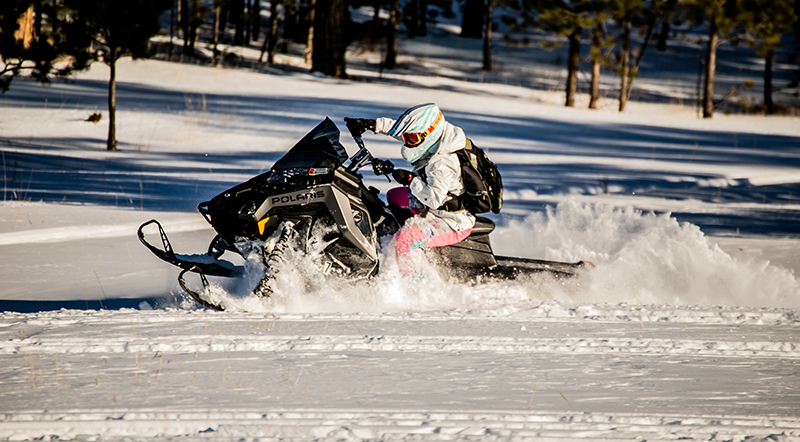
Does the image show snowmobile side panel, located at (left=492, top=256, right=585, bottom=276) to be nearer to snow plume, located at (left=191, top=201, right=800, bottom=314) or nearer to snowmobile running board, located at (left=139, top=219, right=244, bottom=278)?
snow plume, located at (left=191, top=201, right=800, bottom=314)

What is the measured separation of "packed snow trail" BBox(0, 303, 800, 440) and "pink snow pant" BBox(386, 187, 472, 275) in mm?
495

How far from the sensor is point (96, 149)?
12414 millimetres

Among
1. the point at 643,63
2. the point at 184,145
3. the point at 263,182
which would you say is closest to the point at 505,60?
the point at 643,63

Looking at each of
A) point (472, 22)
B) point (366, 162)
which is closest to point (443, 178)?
point (366, 162)

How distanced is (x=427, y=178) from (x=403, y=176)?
202 millimetres

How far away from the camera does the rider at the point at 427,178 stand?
4.75 metres

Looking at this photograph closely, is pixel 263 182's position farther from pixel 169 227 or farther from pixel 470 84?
pixel 470 84

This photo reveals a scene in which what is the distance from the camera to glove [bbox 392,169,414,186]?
4.70 meters

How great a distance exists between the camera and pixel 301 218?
4.62 meters

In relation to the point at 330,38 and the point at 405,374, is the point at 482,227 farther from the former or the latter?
the point at 330,38

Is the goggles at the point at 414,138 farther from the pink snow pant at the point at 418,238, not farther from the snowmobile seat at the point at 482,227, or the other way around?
the snowmobile seat at the point at 482,227

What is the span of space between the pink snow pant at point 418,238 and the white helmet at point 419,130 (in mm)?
484

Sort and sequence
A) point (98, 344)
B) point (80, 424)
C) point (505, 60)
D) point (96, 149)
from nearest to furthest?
point (80, 424)
point (98, 344)
point (96, 149)
point (505, 60)

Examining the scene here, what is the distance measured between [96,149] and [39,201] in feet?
14.6
